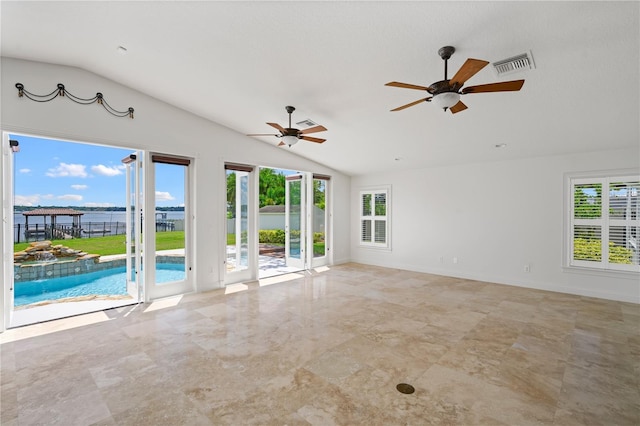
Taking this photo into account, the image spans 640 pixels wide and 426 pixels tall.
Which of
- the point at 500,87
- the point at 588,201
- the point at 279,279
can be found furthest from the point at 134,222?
the point at 588,201

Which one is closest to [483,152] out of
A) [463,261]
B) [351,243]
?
[463,261]

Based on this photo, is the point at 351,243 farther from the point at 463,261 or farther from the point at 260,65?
the point at 260,65

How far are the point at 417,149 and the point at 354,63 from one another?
9.97ft

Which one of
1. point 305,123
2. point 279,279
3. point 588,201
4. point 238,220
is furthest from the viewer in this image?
point 279,279

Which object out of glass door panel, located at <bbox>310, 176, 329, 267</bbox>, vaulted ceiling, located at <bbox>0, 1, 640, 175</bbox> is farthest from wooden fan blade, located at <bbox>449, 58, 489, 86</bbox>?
glass door panel, located at <bbox>310, 176, 329, 267</bbox>

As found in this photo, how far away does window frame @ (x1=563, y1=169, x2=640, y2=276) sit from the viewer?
4816 millimetres

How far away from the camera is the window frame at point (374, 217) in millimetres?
7707

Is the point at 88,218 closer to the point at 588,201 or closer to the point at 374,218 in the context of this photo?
the point at 374,218

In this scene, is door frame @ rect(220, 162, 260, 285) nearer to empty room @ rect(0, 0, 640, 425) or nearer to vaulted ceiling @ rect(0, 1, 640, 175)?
empty room @ rect(0, 0, 640, 425)

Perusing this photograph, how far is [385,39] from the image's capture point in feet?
9.04

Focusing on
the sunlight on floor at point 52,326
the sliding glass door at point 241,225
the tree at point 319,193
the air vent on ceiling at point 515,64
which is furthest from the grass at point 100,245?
the air vent on ceiling at point 515,64

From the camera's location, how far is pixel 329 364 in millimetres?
2773

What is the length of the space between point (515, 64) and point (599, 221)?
398 cm

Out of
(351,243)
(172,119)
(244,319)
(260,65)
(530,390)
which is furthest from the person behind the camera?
(351,243)
